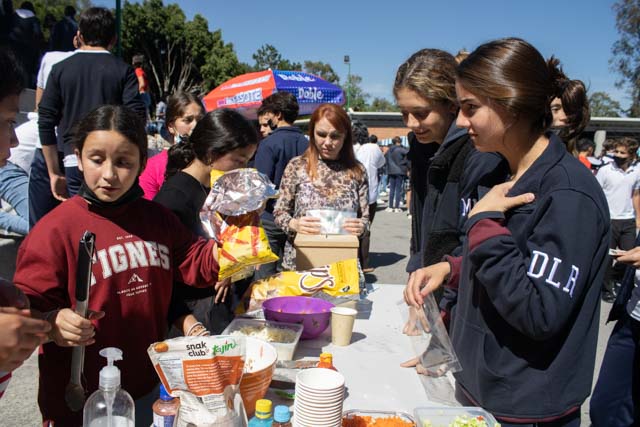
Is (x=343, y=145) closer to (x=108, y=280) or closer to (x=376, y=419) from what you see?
(x=108, y=280)

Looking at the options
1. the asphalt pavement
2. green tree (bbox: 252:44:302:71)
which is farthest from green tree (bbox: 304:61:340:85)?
the asphalt pavement

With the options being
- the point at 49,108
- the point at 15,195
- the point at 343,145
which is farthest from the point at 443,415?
the point at 15,195

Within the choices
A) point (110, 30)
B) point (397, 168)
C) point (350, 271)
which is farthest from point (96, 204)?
point (397, 168)

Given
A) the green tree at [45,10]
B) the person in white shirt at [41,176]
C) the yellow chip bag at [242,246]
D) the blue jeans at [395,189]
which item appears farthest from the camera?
the green tree at [45,10]

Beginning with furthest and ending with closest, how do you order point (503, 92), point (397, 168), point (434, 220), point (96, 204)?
point (397, 168)
point (434, 220)
point (96, 204)
point (503, 92)

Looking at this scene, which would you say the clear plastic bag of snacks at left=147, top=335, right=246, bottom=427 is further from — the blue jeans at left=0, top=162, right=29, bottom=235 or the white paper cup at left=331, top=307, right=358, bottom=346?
the blue jeans at left=0, top=162, right=29, bottom=235

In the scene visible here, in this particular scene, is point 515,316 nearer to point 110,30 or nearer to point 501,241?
point 501,241

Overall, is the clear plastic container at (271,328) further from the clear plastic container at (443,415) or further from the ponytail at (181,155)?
the ponytail at (181,155)

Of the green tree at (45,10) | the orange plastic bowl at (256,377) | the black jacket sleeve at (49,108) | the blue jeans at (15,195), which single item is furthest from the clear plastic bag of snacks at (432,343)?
the green tree at (45,10)

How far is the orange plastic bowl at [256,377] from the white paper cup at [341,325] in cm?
45

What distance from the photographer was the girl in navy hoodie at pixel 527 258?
1.24 metres

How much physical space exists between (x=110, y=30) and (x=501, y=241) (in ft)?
10.9

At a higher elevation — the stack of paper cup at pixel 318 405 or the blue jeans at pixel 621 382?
the stack of paper cup at pixel 318 405

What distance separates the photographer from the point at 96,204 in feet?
5.14
